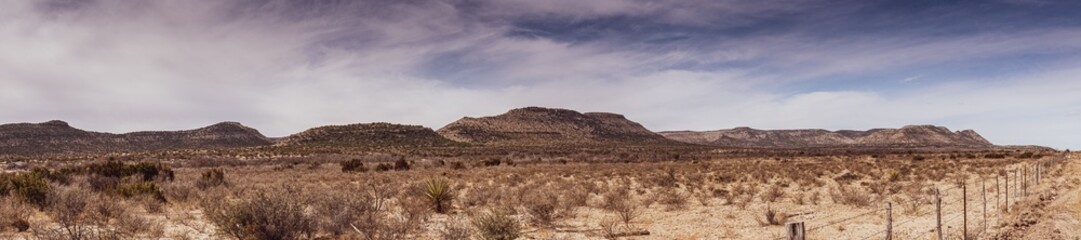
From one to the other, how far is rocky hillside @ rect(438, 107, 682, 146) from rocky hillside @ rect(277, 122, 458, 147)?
332 inches

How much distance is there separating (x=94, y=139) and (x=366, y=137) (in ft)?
128

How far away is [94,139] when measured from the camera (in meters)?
87.6

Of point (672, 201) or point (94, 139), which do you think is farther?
point (94, 139)

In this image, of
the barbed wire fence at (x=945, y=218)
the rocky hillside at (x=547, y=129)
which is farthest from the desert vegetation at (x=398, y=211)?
the rocky hillside at (x=547, y=129)

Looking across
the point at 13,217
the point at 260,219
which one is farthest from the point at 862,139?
the point at 13,217

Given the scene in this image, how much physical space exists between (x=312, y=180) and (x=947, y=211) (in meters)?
23.8

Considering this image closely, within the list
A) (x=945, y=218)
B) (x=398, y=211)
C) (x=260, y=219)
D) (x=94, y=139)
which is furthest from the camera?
(x=94, y=139)

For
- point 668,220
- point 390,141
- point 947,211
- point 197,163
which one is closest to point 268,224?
point 668,220

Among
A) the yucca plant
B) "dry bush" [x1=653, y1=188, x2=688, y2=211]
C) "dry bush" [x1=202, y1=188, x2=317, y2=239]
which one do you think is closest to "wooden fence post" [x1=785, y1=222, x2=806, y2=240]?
"dry bush" [x1=202, y1=188, x2=317, y2=239]

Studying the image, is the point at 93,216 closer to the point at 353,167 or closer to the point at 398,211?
the point at 398,211

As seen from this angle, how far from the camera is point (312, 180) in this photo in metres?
27.5

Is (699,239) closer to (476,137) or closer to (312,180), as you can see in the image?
(312,180)

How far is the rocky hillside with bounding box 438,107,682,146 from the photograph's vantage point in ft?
344

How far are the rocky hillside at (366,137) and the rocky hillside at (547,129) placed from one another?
842 cm
